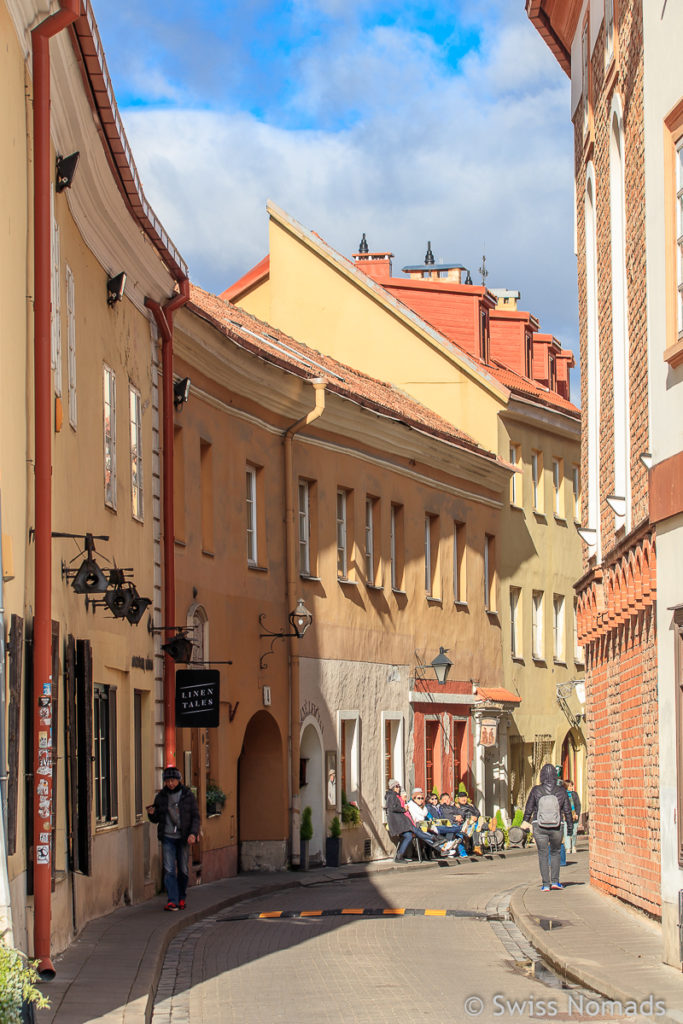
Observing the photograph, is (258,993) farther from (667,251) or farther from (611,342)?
(611,342)

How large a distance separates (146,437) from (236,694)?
226 inches

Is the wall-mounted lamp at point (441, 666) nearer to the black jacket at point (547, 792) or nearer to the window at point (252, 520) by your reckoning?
the window at point (252, 520)

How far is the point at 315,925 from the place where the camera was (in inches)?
702

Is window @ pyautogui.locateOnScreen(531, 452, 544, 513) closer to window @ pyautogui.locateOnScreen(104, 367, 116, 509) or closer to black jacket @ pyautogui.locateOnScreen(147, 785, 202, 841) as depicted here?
black jacket @ pyautogui.locateOnScreen(147, 785, 202, 841)

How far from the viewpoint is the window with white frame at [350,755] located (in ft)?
95.7

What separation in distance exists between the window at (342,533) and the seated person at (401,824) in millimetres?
3912

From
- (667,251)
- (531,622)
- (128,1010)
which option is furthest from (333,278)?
(128,1010)

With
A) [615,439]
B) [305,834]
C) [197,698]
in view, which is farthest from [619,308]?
[305,834]

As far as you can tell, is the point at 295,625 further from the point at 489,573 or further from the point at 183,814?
the point at 489,573

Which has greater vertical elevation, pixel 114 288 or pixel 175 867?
pixel 114 288

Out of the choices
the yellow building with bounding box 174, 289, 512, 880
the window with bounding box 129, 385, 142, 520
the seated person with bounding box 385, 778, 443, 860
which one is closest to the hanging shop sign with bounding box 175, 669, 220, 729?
the yellow building with bounding box 174, 289, 512, 880

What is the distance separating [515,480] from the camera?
3853 cm

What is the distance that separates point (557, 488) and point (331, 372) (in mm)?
10682

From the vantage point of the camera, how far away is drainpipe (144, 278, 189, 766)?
68.3 feet
